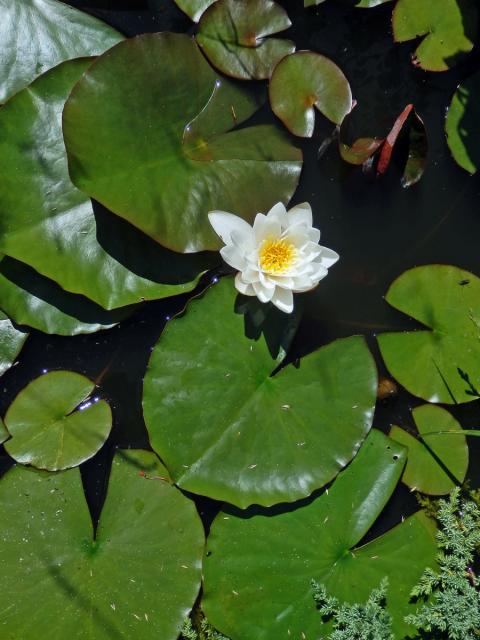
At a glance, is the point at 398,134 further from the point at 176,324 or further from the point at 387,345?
the point at 176,324

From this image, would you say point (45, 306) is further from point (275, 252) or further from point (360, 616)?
point (360, 616)

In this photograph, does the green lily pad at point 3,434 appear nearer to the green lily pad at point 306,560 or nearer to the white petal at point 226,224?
the green lily pad at point 306,560

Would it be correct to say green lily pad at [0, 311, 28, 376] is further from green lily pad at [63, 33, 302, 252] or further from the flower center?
the flower center

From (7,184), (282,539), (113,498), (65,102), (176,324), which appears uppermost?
(65,102)

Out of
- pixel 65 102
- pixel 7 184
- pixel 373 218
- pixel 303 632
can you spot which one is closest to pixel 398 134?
pixel 373 218

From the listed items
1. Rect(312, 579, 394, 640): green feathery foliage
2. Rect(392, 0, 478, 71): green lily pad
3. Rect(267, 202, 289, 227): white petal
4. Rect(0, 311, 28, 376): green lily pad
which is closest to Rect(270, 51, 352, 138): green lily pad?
Rect(392, 0, 478, 71): green lily pad

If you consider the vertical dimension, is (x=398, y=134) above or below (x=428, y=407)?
above

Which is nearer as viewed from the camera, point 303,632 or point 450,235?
point 303,632
